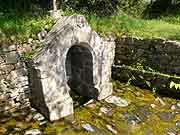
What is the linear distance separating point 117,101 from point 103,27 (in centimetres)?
281

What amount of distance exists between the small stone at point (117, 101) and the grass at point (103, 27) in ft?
7.34

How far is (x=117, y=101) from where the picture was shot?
8648mm

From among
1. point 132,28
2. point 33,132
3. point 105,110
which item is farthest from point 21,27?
point 132,28

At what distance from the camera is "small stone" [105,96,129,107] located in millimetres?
8540

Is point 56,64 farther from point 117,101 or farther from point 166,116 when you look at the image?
point 166,116

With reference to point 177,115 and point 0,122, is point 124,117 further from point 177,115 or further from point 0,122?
point 0,122

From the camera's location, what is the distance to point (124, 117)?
7.99 meters

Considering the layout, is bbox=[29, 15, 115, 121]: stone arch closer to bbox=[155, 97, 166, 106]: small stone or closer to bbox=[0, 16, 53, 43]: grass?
bbox=[0, 16, 53, 43]: grass

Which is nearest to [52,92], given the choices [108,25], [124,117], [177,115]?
[124,117]

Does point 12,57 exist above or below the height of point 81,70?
above

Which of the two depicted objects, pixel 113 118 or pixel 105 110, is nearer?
pixel 113 118

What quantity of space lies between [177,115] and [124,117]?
1.50 meters

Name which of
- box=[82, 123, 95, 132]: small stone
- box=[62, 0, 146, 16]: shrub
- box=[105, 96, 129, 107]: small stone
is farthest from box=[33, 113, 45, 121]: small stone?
box=[62, 0, 146, 16]: shrub

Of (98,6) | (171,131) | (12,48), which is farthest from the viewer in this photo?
(98,6)
